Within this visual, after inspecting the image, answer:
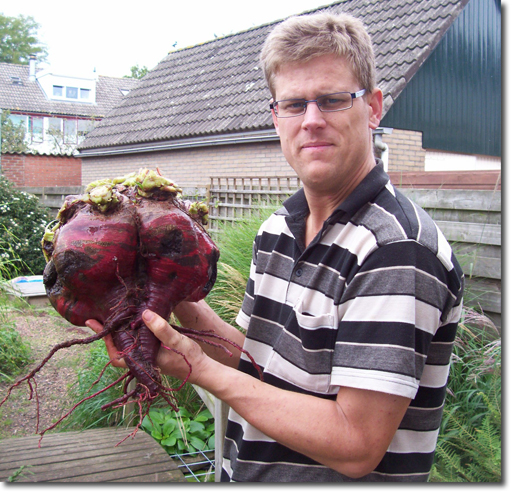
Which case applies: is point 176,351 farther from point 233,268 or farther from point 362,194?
point 233,268

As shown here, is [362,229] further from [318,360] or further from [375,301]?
[318,360]

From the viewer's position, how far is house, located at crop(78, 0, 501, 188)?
7.39 meters

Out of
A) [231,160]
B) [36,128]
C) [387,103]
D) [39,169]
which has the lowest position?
[231,160]

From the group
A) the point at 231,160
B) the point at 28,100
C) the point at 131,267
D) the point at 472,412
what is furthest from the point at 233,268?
the point at 28,100

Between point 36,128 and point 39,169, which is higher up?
point 36,128

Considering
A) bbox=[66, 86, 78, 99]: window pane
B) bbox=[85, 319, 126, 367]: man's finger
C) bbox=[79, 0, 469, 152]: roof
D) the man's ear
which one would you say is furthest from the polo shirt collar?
bbox=[66, 86, 78, 99]: window pane

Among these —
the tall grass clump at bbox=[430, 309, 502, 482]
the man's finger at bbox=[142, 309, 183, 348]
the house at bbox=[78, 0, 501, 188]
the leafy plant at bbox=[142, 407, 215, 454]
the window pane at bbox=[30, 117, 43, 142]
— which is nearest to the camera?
the man's finger at bbox=[142, 309, 183, 348]

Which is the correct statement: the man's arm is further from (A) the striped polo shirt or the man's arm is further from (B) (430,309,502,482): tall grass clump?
(B) (430,309,502,482): tall grass clump

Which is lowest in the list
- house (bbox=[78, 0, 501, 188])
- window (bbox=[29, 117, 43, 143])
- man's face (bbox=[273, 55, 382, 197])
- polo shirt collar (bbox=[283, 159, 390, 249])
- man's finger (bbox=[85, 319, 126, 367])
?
man's finger (bbox=[85, 319, 126, 367])

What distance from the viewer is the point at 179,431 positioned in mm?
3137

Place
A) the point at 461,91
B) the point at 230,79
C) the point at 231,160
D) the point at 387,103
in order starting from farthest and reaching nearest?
the point at 230,79 → the point at 231,160 → the point at 461,91 → the point at 387,103

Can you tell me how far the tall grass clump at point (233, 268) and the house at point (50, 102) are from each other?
25.4 metres

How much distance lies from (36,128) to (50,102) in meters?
2.10

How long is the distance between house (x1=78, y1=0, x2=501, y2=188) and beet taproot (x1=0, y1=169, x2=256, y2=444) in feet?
19.7
